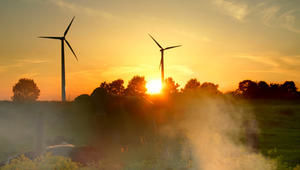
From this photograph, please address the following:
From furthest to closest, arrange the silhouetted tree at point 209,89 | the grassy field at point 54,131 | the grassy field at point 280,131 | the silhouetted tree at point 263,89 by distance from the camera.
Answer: the silhouetted tree at point 263,89, the silhouetted tree at point 209,89, the grassy field at point 280,131, the grassy field at point 54,131

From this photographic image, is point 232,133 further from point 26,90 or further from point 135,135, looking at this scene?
point 26,90

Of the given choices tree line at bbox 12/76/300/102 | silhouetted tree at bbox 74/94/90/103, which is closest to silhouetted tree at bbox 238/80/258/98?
tree line at bbox 12/76/300/102

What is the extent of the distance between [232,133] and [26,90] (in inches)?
2796

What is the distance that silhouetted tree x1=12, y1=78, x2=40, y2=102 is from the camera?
8788 centimetres

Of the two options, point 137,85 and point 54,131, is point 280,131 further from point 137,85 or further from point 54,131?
point 137,85

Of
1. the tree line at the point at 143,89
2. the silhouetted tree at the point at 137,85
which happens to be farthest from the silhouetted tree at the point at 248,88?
the silhouetted tree at the point at 137,85

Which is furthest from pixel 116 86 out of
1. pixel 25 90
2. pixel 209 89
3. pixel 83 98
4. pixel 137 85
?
pixel 83 98

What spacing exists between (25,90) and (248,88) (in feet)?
203

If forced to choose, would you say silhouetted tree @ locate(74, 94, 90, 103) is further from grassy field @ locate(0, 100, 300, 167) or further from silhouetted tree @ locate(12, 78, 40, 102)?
silhouetted tree @ locate(12, 78, 40, 102)

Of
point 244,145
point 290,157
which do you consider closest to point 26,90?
point 244,145

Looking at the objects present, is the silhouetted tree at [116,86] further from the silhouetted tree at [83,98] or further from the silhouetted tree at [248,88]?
the silhouetted tree at [83,98]

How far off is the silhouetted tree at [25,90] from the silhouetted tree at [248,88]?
2287 inches

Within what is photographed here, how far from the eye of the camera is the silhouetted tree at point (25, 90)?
87.9m

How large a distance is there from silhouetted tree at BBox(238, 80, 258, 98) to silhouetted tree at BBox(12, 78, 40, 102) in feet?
191
